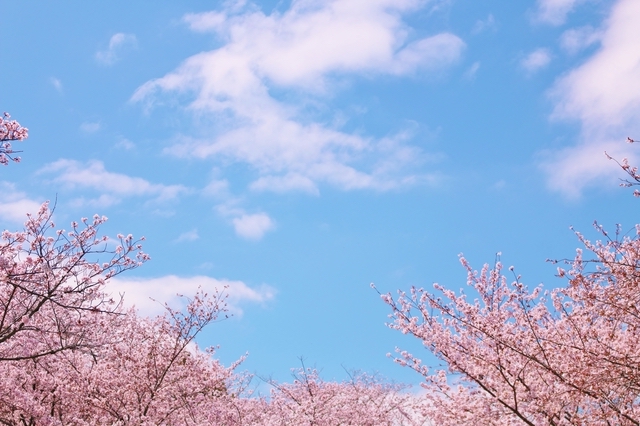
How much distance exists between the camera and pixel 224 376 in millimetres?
14781

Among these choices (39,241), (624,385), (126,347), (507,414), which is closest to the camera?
(624,385)

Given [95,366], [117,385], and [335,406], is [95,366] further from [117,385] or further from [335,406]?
[335,406]

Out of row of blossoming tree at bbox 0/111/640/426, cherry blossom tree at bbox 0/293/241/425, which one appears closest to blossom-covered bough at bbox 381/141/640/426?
row of blossoming tree at bbox 0/111/640/426

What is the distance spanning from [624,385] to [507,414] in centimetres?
333

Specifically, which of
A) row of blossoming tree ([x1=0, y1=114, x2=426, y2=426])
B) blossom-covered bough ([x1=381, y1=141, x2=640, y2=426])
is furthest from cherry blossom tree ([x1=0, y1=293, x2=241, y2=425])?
blossom-covered bough ([x1=381, y1=141, x2=640, y2=426])

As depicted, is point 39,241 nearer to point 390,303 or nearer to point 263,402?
point 390,303

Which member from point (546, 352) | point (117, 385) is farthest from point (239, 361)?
point (546, 352)

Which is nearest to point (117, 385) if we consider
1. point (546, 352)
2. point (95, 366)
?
point (95, 366)

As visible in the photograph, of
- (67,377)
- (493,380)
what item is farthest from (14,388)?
(493,380)

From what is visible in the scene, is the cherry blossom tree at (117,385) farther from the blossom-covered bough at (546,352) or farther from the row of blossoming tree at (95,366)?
the blossom-covered bough at (546,352)

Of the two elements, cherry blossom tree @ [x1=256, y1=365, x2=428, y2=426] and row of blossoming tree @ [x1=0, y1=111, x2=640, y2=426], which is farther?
cherry blossom tree @ [x1=256, y1=365, x2=428, y2=426]

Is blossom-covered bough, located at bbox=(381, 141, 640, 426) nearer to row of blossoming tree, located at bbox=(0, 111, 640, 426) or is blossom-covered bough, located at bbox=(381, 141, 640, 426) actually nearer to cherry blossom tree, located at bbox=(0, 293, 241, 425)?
row of blossoming tree, located at bbox=(0, 111, 640, 426)

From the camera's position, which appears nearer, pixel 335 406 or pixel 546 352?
pixel 546 352

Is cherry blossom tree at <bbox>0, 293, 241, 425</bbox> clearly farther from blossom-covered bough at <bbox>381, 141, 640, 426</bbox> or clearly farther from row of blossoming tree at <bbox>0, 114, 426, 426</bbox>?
blossom-covered bough at <bbox>381, 141, 640, 426</bbox>
